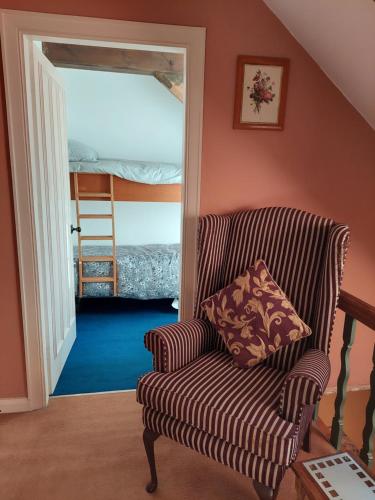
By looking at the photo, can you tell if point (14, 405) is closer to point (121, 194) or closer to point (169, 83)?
point (121, 194)

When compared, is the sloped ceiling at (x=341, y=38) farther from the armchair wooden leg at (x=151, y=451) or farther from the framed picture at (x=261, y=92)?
the armchair wooden leg at (x=151, y=451)

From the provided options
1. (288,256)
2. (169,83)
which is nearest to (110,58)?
(169,83)

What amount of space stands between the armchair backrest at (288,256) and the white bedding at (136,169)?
2535 millimetres

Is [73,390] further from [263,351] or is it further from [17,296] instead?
[263,351]

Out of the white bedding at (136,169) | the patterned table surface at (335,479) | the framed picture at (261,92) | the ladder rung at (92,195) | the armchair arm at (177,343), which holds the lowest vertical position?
the patterned table surface at (335,479)

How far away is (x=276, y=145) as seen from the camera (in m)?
1.95

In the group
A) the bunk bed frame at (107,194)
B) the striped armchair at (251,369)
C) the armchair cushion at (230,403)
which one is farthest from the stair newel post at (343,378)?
the bunk bed frame at (107,194)

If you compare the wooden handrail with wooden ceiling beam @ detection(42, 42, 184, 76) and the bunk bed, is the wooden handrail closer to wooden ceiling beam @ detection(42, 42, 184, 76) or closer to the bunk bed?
the bunk bed

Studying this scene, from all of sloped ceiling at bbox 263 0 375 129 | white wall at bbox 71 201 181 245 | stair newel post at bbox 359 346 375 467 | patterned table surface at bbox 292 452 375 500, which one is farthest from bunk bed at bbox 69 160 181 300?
patterned table surface at bbox 292 452 375 500

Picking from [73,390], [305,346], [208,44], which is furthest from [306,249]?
[73,390]

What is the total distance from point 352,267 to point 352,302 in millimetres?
734

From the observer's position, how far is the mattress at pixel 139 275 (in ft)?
11.9

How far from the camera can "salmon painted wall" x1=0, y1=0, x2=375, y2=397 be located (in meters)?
1.77

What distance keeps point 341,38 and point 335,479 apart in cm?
185
